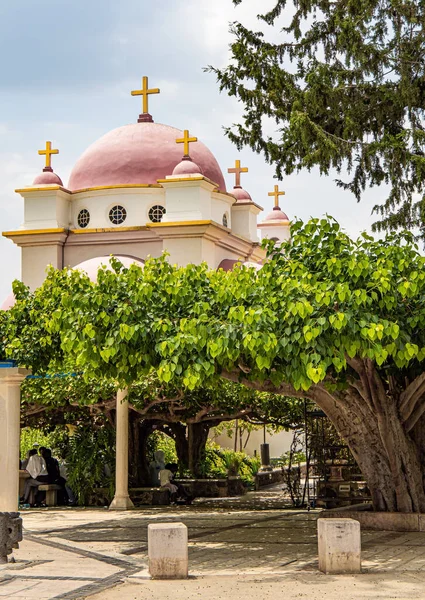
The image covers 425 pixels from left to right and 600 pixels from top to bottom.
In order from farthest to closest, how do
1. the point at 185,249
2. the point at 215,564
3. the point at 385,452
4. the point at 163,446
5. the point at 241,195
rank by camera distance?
the point at 241,195, the point at 163,446, the point at 185,249, the point at 385,452, the point at 215,564

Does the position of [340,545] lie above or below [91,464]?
below

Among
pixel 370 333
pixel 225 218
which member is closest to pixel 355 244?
pixel 370 333

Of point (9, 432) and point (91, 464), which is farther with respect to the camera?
point (91, 464)

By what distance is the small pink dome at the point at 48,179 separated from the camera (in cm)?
2969

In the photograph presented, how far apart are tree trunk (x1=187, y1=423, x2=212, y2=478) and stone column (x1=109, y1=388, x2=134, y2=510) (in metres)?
4.40

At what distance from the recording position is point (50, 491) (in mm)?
21766

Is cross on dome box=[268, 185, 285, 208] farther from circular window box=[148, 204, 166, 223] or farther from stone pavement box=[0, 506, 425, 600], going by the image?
stone pavement box=[0, 506, 425, 600]

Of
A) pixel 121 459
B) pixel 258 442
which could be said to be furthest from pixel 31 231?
pixel 258 442

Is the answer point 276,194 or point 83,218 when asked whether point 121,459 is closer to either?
point 83,218

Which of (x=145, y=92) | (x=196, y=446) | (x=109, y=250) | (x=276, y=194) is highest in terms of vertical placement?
(x=145, y=92)

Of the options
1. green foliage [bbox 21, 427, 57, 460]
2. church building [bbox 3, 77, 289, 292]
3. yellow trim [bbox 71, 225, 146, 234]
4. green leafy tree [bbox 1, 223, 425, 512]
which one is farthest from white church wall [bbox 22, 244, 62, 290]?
green leafy tree [bbox 1, 223, 425, 512]

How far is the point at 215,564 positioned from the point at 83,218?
19.3 m

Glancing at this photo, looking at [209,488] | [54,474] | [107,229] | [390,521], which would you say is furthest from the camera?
[107,229]

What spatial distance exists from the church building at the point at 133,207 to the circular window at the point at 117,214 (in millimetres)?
30
